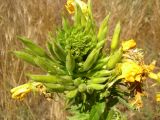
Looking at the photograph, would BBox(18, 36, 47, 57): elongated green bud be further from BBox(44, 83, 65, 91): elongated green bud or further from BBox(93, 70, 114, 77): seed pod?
BBox(93, 70, 114, 77): seed pod

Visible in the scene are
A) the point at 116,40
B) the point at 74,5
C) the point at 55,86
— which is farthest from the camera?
the point at 74,5

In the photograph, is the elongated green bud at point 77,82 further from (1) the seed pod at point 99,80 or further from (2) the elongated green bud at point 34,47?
(2) the elongated green bud at point 34,47

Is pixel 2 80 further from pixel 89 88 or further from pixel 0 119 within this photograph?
pixel 89 88

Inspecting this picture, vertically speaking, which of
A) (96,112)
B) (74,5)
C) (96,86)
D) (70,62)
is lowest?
(96,112)

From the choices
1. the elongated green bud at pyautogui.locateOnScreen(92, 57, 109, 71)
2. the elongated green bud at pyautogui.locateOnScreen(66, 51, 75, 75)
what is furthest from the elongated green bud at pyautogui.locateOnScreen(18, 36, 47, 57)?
the elongated green bud at pyautogui.locateOnScreen(92, 57, 109, 71)

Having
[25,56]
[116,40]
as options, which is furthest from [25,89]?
[116,40]

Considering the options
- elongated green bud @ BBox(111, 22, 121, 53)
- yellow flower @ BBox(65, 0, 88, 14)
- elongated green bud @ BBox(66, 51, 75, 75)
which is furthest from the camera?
yellow flower @ BBox(65, 0, 88, 14)

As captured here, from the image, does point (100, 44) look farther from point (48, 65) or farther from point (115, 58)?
point (48, 65)
